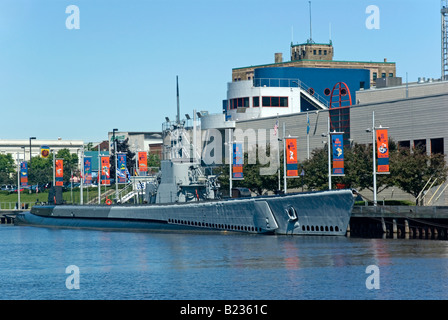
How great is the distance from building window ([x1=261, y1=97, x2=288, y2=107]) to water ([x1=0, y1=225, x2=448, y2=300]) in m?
54.2

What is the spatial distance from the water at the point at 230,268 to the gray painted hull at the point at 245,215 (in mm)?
1749

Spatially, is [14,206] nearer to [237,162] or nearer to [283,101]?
[283,101]

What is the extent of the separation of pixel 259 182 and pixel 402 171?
23824 mm

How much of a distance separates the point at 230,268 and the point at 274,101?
7592 cm

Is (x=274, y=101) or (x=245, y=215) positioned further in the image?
(x=274, y=101)

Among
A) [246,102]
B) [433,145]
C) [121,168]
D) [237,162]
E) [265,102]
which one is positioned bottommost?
[121,168]

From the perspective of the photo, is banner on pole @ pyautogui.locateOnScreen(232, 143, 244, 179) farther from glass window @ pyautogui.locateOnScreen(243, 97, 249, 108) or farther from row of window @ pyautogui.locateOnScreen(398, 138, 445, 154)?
glass window @ pyautogui.locateOnScreen(243, 97, 249, 108)

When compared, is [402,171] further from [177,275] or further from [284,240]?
[177,275]

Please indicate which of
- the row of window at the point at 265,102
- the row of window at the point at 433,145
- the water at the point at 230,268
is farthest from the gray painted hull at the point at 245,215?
the row of window at the point at 265,102

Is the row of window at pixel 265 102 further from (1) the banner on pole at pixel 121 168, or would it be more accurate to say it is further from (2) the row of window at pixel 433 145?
(2) the row of window at pixel 433 145

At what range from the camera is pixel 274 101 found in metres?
123

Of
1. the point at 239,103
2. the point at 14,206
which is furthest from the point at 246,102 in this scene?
the point at 14,206

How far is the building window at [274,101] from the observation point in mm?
122312

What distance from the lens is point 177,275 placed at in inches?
1850
